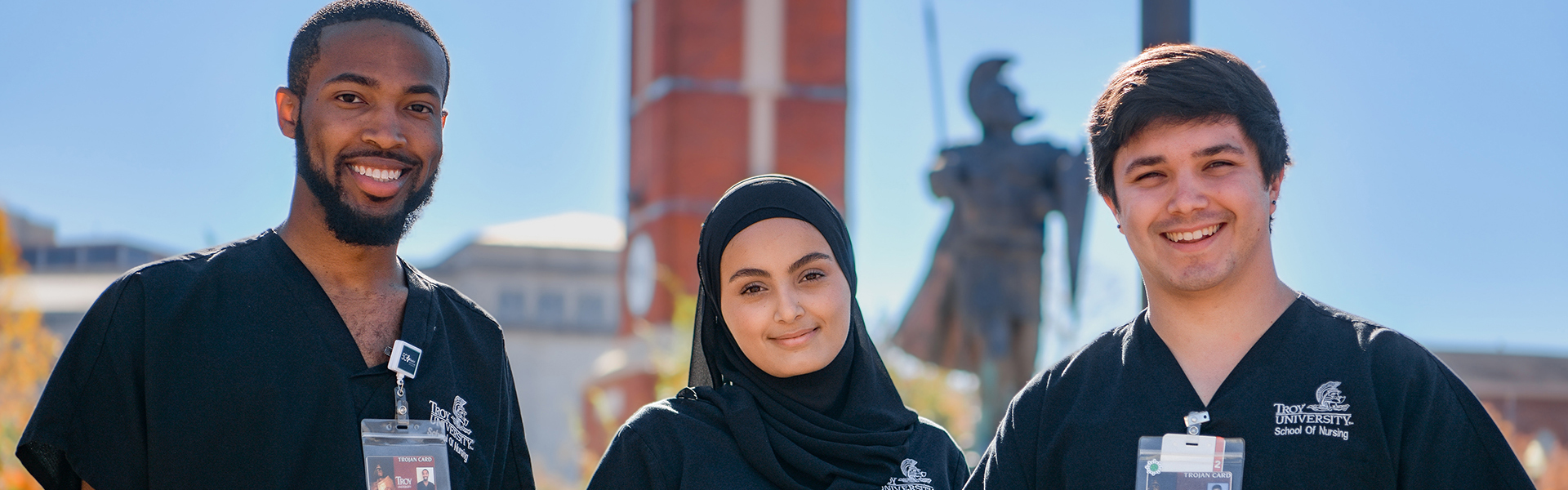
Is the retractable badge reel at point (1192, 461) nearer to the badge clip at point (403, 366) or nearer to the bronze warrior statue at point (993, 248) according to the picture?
the badge clip at point (403, 366)

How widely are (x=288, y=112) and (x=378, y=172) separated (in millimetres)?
227

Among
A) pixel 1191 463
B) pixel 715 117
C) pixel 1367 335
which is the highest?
pixel 715 117

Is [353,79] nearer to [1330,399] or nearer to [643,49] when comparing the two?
[1330,399]

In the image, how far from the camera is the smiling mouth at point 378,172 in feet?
9.98

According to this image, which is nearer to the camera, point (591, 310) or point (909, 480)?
point (909, 480)

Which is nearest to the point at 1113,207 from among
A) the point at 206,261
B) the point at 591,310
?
the point at 206,261

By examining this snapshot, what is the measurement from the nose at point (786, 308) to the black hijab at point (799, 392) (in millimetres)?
174

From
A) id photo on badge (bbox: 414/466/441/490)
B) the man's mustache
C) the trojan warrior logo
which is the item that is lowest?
id photo on badge (bbox: 414/466/441/490)

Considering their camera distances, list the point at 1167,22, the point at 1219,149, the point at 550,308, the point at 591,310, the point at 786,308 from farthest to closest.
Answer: the point at 591,310 → the point at 550,308 → the point at 1167,22 → the point at 786,308 → the point at 1219,149

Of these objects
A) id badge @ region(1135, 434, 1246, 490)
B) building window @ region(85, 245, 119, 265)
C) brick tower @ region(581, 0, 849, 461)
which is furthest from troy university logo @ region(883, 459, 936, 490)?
building window @ region(85, 245, 119, 265)

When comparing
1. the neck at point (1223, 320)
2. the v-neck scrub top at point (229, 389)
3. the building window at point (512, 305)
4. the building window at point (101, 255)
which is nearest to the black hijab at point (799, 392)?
the v-neck scrub top at point (229, 389)

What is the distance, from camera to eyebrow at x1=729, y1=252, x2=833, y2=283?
3228 mm

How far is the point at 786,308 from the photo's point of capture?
10.4ft

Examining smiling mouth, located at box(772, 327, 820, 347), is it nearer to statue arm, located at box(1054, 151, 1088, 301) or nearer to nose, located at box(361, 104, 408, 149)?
nose, located at box(361, 104, 408, 149)
